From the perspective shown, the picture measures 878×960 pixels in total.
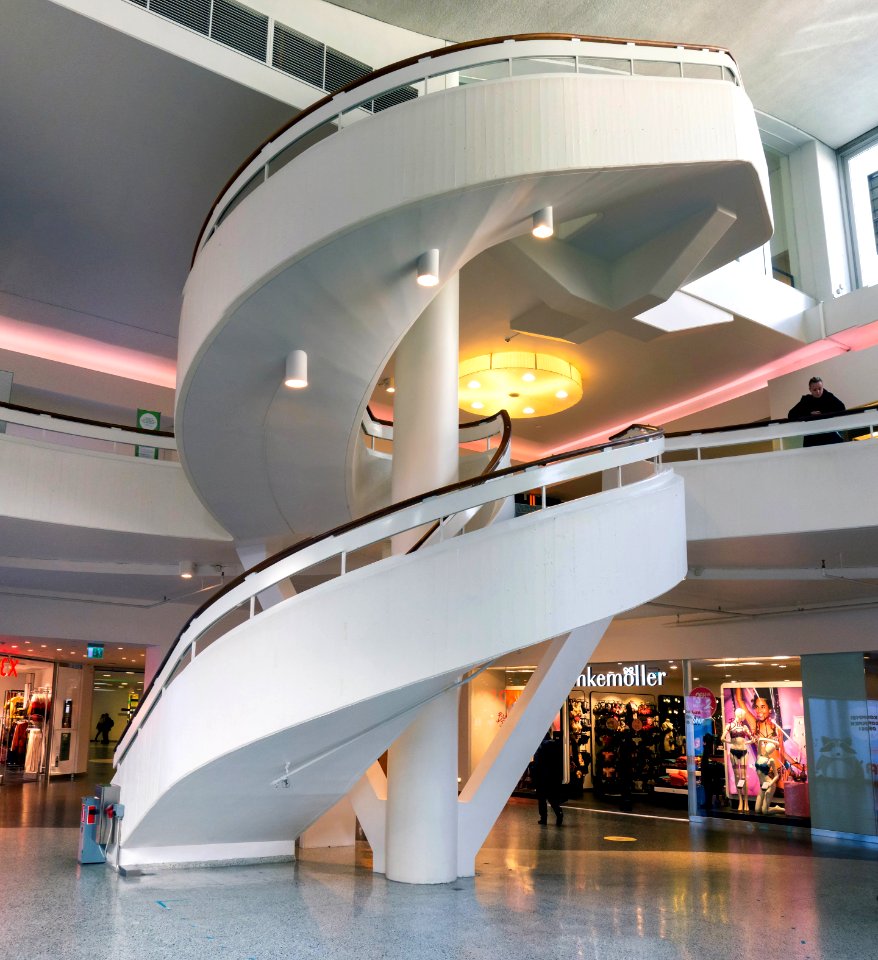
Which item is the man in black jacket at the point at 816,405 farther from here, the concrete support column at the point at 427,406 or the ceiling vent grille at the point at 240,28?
the ceiling vent grille at the point at 240,28

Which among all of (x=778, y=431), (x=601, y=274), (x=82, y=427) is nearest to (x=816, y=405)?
(x=778, y=431)

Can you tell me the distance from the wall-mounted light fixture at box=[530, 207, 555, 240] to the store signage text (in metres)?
11.1

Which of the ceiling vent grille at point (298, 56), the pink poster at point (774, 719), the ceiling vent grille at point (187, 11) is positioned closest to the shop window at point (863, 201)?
the pink poster at point (774, 719)

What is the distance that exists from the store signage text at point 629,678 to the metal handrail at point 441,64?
451 inches

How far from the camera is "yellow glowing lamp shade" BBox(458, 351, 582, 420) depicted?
581 inches

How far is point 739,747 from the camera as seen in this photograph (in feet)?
51.2

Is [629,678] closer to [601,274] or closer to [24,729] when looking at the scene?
[601,274]

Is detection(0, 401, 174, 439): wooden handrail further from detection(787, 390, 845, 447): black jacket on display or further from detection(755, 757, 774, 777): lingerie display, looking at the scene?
detection(755, 757, 774, 777): lingerie display

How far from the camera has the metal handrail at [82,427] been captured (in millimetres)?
12000


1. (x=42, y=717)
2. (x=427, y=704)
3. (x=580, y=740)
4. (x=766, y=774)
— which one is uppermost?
(x=427, y=704)

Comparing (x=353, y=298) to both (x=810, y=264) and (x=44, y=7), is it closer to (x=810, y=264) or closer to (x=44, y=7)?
(x=44, y=7)

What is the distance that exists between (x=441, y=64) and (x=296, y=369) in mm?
2970

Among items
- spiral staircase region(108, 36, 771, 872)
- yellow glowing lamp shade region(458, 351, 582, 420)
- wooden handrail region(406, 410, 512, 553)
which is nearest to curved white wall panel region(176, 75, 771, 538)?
spiral staircase region(108, 36, 771, 872)

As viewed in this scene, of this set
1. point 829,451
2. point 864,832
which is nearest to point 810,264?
point 829,451
